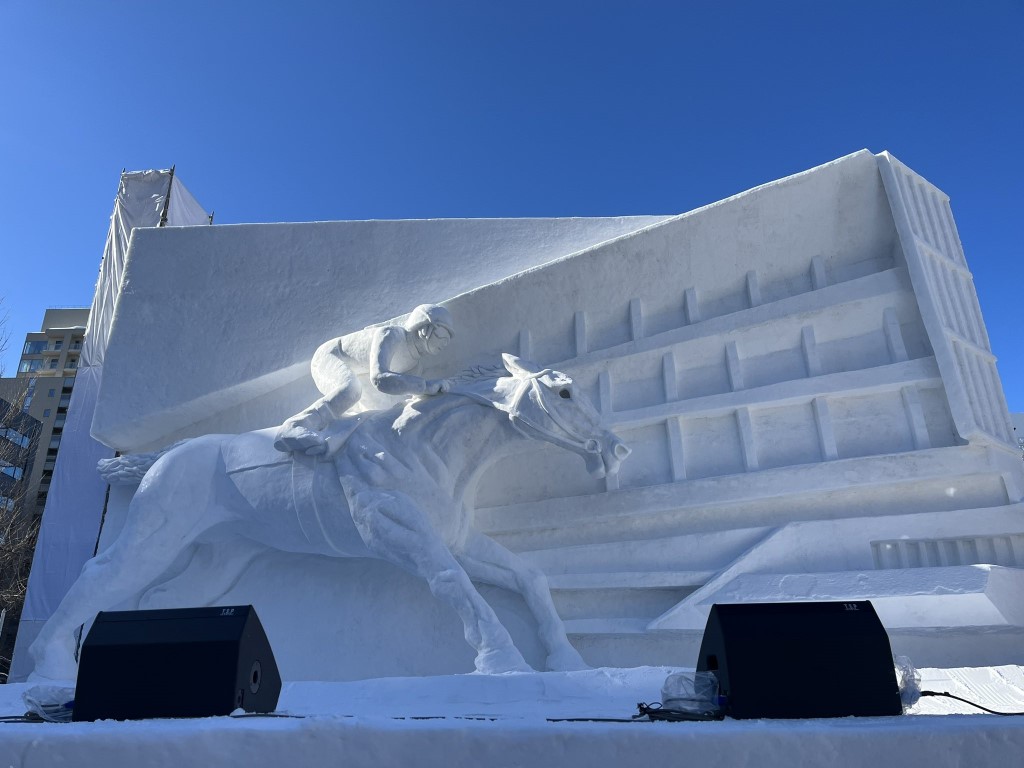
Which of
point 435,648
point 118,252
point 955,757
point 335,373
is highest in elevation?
point 118,252

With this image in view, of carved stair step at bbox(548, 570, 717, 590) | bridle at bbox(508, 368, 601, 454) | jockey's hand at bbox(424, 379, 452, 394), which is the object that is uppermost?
jockey's hand at bbox(424, 379, 452, 394)

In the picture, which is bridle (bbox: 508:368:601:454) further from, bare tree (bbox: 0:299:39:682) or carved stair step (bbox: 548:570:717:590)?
bare tree (bbox: 0:299:39:682)

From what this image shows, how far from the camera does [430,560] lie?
4008mm

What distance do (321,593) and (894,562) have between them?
3361mm

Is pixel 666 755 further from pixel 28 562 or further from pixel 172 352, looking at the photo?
pixel 28 562

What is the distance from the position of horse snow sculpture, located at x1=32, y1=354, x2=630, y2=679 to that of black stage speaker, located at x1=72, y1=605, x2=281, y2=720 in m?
1.88

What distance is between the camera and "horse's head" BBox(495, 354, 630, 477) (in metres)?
4.24

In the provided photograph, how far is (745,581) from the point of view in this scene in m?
4.12

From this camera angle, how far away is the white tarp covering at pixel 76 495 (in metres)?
6.70

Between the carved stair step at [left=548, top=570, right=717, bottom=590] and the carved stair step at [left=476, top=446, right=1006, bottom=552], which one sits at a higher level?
the carved stair step at [left=476, top=446, right=1006, bottom=552]

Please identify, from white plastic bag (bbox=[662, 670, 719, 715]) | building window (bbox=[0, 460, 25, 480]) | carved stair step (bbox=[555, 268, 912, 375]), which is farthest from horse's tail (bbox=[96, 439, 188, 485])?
building window (bbox=[0, 460, 25, 480])

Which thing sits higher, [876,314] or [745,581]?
[876,314]

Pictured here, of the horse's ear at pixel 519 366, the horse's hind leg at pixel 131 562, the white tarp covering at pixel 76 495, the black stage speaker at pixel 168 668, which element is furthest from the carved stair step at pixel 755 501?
the white tarp covering at pixel 76 495

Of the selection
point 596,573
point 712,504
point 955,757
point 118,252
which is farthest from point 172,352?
point 955,757
